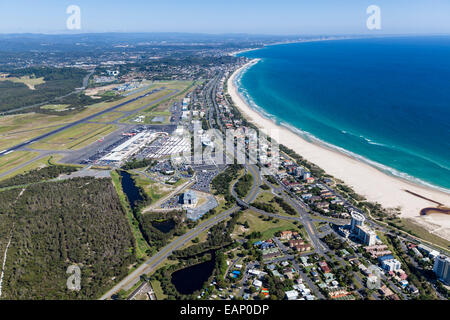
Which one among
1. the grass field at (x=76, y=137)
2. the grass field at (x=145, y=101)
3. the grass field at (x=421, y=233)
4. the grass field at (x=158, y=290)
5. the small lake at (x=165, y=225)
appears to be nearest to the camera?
the grass field at (x=158, y=290)

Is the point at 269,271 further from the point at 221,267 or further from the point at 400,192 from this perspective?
the point at 400,192

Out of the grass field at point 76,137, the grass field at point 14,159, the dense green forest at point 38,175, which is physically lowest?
the dense green forest at point 38,175

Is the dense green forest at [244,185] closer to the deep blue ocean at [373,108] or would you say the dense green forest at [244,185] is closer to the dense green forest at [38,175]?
the deep blue ocean at [373,108]

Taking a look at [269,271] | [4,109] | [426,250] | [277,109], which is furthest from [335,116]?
[4,109]

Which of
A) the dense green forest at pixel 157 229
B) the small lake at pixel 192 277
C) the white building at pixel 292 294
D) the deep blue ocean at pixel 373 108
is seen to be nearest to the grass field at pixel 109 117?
the deep blue ocean at pixel 373 108

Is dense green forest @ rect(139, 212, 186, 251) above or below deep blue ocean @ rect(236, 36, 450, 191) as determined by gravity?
below

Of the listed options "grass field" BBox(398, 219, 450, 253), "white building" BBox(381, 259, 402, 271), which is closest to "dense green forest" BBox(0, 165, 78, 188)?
"white building" BBox(381, 259, 402, 271)

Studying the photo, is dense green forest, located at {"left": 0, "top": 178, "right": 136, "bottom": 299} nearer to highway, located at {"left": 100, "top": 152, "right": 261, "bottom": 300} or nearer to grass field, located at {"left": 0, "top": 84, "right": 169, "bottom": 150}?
highway, located at {"left": 100, "top": 152, "right": 261, "bottom": 300}
